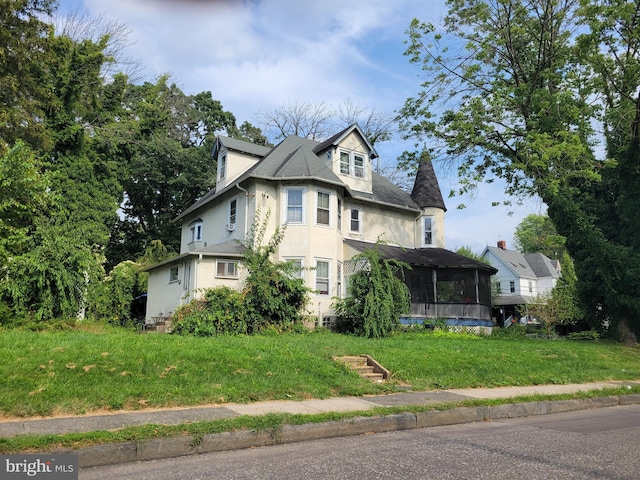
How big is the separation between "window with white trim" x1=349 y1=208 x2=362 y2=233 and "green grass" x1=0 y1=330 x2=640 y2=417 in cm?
1087

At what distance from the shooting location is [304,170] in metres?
21.6

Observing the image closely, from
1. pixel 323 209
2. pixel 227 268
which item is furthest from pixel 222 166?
pixel 227 268

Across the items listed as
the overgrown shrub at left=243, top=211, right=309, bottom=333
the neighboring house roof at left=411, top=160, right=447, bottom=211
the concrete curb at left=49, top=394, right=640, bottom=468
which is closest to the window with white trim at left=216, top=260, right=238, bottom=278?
the overgrown shrub at left=243, top=211, right=309, bottom=333

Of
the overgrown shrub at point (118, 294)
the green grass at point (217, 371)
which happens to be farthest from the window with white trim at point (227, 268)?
the green grass at point (217, 371)

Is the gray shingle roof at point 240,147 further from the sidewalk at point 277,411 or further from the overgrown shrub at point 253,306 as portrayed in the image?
the sidewalk at point 277,411

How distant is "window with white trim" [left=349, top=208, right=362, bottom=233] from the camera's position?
24719mm

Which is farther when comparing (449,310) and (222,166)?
(222,166)

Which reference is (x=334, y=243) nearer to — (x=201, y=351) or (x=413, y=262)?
(x=413, y=262)

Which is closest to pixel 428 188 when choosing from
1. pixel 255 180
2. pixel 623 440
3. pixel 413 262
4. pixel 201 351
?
pixel 413 262

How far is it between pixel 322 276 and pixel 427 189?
1052 centimetres

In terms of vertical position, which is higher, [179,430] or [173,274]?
[173,274]

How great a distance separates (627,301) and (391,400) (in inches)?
665

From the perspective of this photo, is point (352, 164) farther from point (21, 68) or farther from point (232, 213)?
point (21, 68)

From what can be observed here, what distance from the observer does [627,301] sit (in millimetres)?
20453
